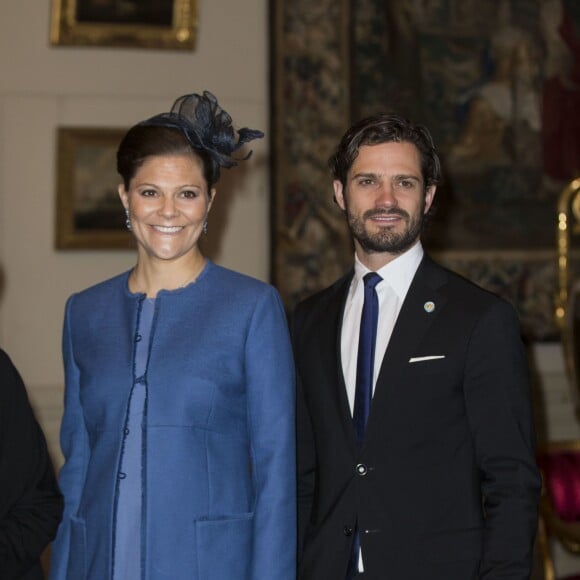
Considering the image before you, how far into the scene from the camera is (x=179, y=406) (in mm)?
2777

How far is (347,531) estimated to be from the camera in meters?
2.92

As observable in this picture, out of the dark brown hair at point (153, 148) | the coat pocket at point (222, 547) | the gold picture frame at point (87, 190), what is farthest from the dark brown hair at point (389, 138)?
the gold picture frame at point (87, 190)

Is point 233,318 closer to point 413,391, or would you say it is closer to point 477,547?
point 413,391

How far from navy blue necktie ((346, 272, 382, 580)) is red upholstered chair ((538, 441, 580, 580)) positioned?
1.76m

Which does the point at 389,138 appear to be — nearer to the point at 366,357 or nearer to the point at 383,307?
the point at 383,307

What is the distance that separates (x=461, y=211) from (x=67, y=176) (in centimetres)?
237

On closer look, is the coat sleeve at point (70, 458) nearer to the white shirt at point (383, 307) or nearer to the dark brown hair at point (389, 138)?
the white shirt at point (383, 307)

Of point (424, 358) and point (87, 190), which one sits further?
point (87, 190)

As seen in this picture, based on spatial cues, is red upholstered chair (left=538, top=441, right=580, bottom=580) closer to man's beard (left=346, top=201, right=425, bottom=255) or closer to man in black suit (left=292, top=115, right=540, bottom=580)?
man in black suit (left=292, top=115, right=540, bottom=580)

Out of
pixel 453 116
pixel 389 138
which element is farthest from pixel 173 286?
pixel 453 116

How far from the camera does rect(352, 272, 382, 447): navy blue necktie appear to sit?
295 cm

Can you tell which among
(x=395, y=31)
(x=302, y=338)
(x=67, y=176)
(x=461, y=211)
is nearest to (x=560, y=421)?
(x=461, y=211)

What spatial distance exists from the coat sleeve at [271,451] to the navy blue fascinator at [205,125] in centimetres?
46

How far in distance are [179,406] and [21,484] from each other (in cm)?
43
